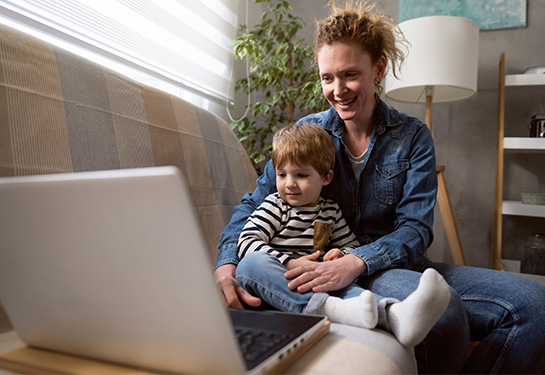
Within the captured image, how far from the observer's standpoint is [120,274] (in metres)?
0.45

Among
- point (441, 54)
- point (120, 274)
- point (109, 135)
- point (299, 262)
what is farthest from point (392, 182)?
point (441, 54)

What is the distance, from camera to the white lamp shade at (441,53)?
6.70 ft

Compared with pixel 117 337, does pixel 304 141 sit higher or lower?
higher

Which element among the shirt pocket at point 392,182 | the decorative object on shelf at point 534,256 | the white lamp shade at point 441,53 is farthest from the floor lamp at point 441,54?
the shirt pocket at point 392,182

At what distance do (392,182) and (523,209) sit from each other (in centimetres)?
137

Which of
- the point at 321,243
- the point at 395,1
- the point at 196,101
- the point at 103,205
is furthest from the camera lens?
the point at 395,1

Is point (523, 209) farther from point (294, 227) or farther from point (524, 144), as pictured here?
point (294, 227)

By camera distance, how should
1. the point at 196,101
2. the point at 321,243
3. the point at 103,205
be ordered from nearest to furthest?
1. the point at 103,205
2. the point at 321,243
3. the point at 196,101

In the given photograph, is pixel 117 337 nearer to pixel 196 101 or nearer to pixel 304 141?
pixel 304 141

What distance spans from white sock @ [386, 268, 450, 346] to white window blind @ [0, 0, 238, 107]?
4.24 ft

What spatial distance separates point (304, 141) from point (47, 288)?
2.53ft

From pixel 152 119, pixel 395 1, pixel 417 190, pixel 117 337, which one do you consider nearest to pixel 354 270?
pixel 417 190

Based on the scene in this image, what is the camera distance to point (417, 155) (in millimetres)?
1178

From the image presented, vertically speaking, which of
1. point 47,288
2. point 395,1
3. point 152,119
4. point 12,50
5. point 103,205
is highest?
point 395,1
